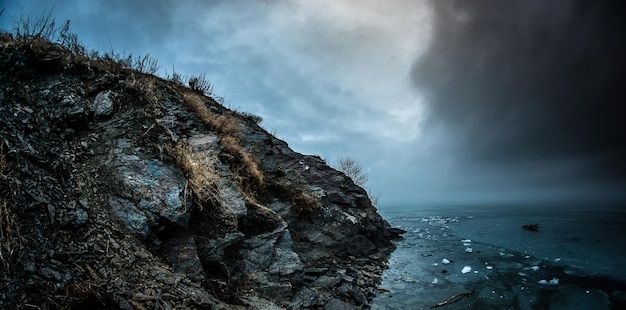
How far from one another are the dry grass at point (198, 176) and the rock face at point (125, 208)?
0.11 ft

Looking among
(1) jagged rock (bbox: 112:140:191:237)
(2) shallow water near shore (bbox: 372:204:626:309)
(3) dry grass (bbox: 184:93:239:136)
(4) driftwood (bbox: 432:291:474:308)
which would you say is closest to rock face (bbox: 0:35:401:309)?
(1) jagged rock (bbox: 112:140:191:237)

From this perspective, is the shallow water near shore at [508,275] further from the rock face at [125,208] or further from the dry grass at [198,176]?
the dry grass at [198,176]

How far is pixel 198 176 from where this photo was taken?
6.89 metres

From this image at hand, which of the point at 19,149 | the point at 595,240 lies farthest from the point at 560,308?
the point at 595,240

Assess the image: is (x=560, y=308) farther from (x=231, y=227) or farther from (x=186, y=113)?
(x=186, y=113)

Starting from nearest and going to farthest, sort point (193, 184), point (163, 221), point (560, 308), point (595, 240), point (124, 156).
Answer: point (163, 221) → point (124, 156) → point (193, 184) → point (560, 308) → point (595, 240)

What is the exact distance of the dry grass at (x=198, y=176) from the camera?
6.63 meters

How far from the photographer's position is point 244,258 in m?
6.93

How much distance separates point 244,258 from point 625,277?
1482 cm

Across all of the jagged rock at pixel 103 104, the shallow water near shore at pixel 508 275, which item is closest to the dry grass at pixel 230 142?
the jagged rock at pixel 103 104

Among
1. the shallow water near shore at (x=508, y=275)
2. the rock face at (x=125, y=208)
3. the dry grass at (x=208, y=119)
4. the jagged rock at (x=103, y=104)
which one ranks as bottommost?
the shallow water near shore at (x=508, y=275)

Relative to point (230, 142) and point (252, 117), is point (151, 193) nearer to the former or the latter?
point (230, 142)

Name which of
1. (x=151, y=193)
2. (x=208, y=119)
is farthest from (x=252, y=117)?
(x=151, y=193)

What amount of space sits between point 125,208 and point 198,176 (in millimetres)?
1876
